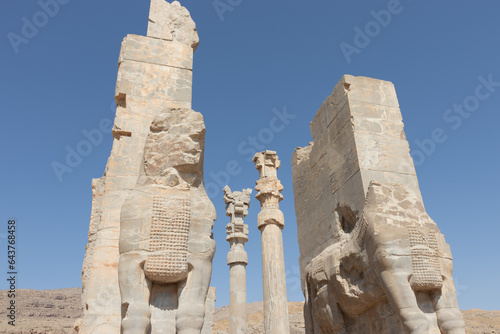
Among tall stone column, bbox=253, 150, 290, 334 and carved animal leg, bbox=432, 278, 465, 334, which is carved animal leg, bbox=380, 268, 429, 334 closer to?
carved animal leg, bbox=432, 278, 465, 334

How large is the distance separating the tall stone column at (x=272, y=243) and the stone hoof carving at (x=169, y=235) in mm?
4652

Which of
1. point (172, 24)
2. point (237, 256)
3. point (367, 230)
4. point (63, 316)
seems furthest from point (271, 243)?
point (63, 316)

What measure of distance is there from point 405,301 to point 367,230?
3.14 feet

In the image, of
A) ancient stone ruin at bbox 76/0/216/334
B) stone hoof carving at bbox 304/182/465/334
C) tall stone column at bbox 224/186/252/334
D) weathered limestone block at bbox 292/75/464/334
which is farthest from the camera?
tall stone column at bbox 224/186/252/334

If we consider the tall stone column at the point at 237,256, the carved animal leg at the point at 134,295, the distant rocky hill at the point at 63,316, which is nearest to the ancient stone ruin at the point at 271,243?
the carved animal leg at the point at 134,295

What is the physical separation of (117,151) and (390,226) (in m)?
3.32

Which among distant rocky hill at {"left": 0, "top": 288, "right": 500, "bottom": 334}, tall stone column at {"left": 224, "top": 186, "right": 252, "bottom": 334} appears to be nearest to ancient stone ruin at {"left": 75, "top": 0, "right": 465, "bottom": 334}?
tall stone column at {"left": 224, "top": 186, "right": 252, "bottom": 334}

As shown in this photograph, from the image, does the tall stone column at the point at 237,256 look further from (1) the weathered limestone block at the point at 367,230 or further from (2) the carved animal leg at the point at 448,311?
(2) the carved animal leg at the point at 448,311

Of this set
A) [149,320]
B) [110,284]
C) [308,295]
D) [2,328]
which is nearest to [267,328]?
[308,295]

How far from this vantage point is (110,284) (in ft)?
14.1

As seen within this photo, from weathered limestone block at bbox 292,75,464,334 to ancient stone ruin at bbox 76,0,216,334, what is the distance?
223 centimetres

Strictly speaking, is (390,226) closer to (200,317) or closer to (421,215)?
(421,215)

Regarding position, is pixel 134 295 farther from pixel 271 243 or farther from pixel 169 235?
pixel 271 243

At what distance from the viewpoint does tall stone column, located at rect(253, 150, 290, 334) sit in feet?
26.4
